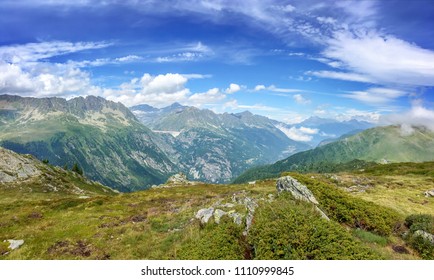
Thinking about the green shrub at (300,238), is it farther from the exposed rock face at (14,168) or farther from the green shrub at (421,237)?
the exposed rock face at (14,168)

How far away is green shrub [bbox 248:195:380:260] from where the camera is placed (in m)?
18.1

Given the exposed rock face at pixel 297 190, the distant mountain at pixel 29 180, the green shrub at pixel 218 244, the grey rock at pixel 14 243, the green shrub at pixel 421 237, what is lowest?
the distant mountain at pixel 29 180

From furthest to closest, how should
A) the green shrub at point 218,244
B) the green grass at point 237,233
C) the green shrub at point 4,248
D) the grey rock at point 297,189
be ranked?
the grey rock at point 297,189, the green shrub at point 4,248, the green shrub at point 218,244, the green grass at point 237,233

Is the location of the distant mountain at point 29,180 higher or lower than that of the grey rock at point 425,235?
lower

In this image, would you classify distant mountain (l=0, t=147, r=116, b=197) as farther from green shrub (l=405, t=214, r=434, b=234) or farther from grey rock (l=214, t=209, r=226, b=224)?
green shrub (l=405, t=214, r=434, b=234)

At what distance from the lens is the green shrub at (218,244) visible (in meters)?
19.8

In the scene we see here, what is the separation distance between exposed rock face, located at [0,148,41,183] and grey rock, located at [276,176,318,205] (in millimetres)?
84864

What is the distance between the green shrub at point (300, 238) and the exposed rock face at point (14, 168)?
87.8 meters

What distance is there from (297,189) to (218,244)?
10.9 m

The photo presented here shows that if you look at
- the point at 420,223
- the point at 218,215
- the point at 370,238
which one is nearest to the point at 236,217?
the point at 218,215

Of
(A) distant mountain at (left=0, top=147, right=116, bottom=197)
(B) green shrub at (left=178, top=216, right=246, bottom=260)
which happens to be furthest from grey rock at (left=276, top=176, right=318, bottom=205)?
(A) distant mountain at (left=0, top=147, right=116, bottom=197)

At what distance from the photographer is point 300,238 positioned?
18.7 m

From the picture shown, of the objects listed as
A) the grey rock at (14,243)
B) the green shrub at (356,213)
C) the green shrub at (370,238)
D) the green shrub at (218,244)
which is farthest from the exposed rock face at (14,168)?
the green shrub at (370,238)
